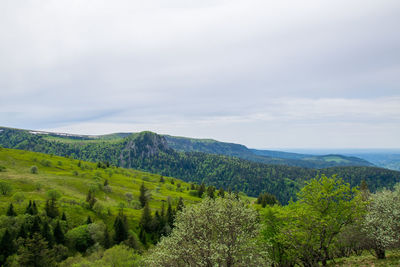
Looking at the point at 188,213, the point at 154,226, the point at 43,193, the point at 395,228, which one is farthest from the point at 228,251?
the point at 43,193

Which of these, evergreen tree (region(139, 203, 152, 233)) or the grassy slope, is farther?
the grassy slope

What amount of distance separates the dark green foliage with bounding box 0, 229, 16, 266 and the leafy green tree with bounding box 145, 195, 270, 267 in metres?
60.0

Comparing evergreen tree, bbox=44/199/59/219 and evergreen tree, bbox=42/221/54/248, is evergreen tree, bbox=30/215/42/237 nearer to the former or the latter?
evergreen tree, bbox=42/221/54/248

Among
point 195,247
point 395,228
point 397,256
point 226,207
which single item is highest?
point 226,207

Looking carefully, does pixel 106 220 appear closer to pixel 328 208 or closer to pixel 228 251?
pixel 228 251

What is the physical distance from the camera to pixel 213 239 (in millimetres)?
29703

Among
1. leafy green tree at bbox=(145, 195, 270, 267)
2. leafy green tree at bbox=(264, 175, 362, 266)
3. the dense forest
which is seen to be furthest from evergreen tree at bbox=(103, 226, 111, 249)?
leafy green tree at bbox=(264, 175, 362, 266)

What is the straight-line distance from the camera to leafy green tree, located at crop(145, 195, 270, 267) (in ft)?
87.9

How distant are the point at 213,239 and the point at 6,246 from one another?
6877 cm

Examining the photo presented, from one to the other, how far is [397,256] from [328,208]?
1445cm

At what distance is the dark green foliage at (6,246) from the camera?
60500mm

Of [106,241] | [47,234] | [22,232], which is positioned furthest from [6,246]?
[106,241]

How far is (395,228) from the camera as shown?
30875 millimetres

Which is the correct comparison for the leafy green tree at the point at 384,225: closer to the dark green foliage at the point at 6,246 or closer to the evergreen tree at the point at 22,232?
the dark green foliage at the point at 6,246
